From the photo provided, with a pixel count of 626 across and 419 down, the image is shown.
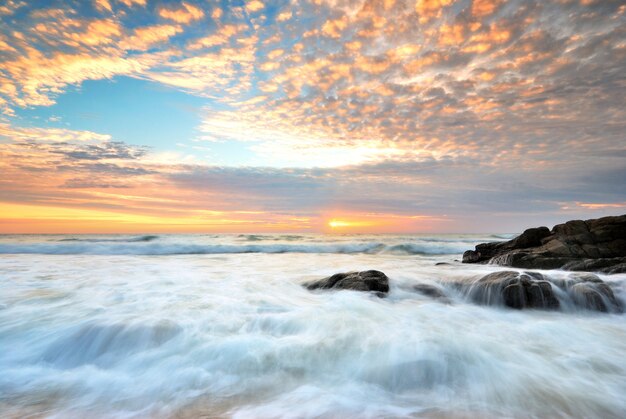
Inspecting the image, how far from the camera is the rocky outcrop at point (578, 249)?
387 inches

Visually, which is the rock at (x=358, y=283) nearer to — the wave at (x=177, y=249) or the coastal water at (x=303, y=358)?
the coastal water at (x=303, y=358)

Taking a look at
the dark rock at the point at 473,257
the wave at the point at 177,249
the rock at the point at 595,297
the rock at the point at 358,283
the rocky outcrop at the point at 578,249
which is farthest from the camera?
the wave at the point at 177,249

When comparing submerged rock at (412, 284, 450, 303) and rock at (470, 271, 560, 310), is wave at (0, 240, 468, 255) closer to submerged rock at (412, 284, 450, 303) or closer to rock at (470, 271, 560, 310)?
submerged rock at (412, 284, 450, 303)

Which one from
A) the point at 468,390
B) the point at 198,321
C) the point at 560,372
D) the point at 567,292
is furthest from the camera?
the point at 567,292

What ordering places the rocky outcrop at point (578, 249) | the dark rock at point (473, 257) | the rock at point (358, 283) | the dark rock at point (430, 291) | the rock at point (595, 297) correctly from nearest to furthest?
the rock at point (595, 297) < the rock at point (358, 283) < the dark rock at point (430, 291) < the rocky outcrop at point (578, 249) < the dark rock at point (473, 257)

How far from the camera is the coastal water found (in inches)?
127

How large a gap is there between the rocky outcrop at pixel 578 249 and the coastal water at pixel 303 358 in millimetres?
2650

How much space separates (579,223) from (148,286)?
13790mm

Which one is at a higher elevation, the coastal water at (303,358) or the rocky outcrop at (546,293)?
the rocky outcrop at (546,293)

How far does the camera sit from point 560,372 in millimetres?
3955

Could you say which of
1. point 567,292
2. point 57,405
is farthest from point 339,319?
point 567,292

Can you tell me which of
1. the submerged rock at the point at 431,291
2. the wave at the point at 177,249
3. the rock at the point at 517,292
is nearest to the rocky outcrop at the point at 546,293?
the rock at the point at 517,292

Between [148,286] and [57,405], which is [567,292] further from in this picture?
[148,286]

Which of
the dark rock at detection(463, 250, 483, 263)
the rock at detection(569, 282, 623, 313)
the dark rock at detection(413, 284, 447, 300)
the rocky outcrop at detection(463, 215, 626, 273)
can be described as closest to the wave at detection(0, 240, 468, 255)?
the dark rock at detection(463, 250, 483, 263)
